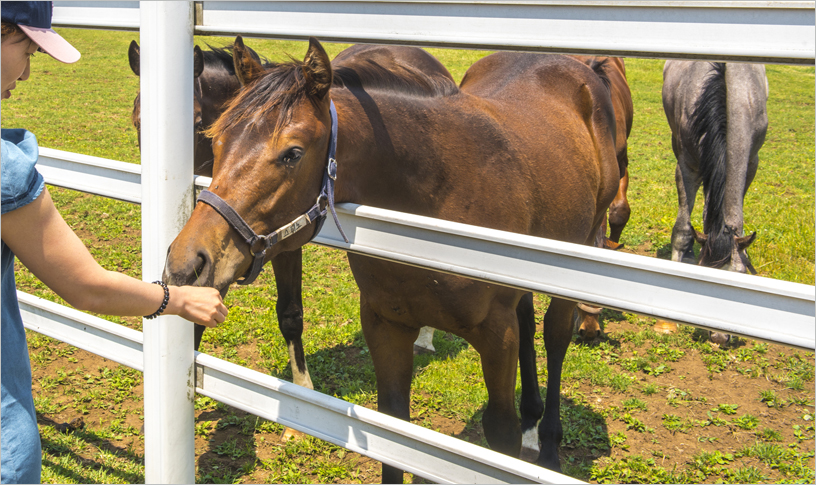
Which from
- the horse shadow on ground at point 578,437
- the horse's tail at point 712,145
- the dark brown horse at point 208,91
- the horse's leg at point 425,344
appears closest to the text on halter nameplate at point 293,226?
the horse shadow on ground at point 578,437

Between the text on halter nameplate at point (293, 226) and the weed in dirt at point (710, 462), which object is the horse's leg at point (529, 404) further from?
the text on halter nameplate at point (293, 226)

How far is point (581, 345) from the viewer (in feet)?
15.2

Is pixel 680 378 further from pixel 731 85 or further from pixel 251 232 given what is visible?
pixel 251 232

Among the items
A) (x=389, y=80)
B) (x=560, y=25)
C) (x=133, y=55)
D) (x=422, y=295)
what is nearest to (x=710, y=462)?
(x=422, y=295)

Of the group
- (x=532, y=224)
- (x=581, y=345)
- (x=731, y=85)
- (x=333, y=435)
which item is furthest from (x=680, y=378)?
(x=333, y=435)

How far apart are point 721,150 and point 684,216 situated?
0.87 meters

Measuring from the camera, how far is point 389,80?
93.3 inches

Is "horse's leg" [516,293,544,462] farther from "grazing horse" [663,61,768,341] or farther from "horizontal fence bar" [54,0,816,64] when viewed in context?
"horizontal fence bar" [54,0,816,64]

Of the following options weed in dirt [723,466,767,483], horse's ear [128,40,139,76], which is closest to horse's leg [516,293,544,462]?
weed in dirt [723,466,767,483]

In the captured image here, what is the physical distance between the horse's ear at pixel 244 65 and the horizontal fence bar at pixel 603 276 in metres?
0.68

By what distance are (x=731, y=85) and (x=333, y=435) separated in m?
4.70

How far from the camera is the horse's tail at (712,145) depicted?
4663 millimetres

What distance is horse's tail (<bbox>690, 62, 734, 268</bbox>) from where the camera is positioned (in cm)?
466

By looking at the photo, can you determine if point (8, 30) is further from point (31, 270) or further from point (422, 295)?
point (422, 295)
